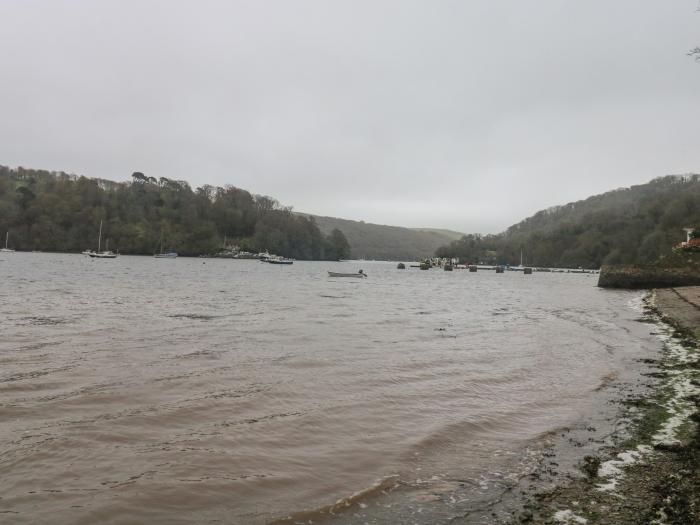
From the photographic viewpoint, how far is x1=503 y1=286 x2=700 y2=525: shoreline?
484 centimetres

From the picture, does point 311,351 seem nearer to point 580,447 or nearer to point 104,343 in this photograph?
point 104,343

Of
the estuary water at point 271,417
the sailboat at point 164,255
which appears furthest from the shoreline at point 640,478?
the sailboat at point 164,255

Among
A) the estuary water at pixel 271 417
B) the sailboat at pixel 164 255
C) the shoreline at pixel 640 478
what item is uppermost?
the sailboat at pixel 164 255

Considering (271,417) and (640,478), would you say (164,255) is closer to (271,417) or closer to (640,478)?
(271,417)

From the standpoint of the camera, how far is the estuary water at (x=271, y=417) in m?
5.29

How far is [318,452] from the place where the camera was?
6805mm

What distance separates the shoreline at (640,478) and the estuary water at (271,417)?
71 centimetres

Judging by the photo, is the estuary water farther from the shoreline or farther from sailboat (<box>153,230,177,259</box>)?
sailboat (<box>153,230,177,259</box>)

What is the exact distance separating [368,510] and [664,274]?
206 feet

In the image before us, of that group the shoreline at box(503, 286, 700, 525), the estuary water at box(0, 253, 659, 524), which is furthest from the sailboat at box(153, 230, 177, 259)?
the shoreline at box(503, 286, 700, 525)

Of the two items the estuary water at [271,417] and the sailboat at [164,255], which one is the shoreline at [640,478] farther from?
the sailboat at [164,255]

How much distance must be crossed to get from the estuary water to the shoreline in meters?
0.71

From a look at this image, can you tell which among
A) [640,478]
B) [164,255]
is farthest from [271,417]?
[164,255]

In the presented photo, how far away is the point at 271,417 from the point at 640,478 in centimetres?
558
